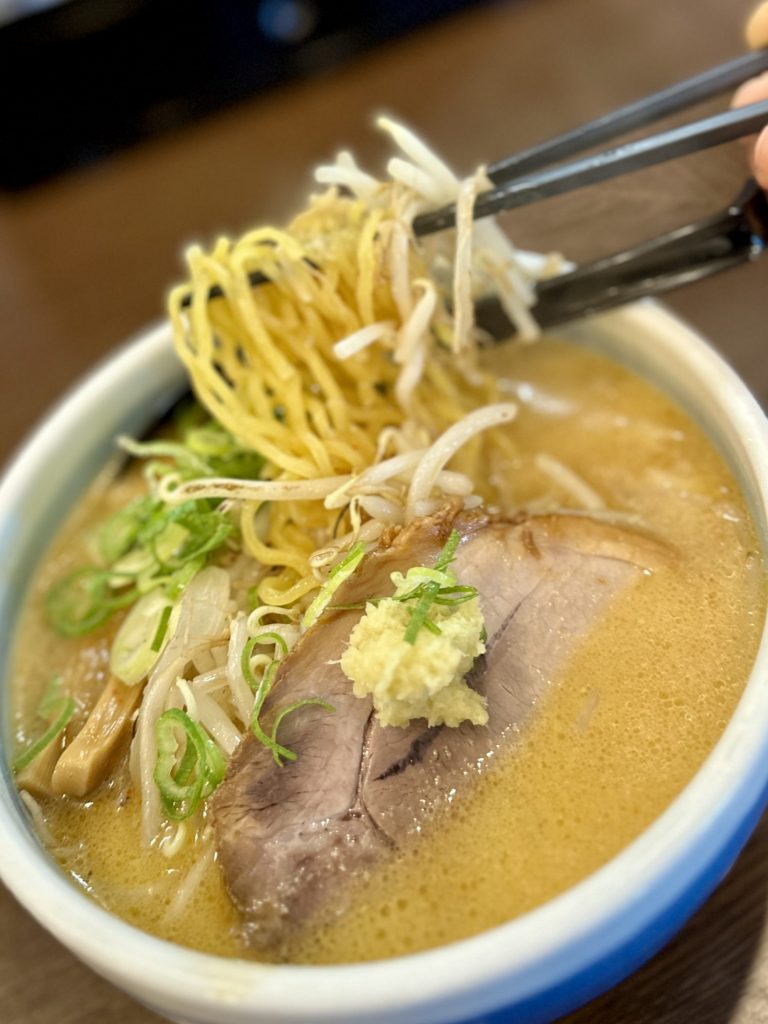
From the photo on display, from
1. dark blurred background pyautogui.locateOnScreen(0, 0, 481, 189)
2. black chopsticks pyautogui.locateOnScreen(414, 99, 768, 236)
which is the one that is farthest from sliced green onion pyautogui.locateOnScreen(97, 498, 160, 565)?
dark blurred background pyautogui.locateOnScreen(0, 0, 481, 189)

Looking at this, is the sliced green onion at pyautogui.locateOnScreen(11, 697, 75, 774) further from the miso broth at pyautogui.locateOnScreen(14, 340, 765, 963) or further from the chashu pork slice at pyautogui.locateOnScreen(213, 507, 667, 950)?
the chashu pork slice at pyautogui.locateOnScreen(213, 507, 667, 950)

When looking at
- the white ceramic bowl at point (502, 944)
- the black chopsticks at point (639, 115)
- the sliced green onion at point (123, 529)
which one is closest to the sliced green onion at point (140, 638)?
the sliced green onion at point (123, 529)

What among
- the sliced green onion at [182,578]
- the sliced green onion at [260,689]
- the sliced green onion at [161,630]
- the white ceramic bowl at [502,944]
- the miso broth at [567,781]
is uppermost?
the sliced green onion at [182,578]

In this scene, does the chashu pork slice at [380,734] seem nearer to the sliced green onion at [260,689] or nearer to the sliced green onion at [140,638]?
the sliced green onion at [260,689]

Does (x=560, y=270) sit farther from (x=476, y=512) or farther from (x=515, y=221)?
(x=476, y=512)

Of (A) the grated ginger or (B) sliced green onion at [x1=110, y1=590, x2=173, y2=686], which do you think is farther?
(B) sliced green onion at [x1=110, y1=590, x2=173, y2=686]

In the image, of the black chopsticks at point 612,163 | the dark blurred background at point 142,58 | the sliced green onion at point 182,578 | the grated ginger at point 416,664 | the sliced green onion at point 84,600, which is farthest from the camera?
the dark blurred background at point 142,58

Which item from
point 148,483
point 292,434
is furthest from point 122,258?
point 292,434
